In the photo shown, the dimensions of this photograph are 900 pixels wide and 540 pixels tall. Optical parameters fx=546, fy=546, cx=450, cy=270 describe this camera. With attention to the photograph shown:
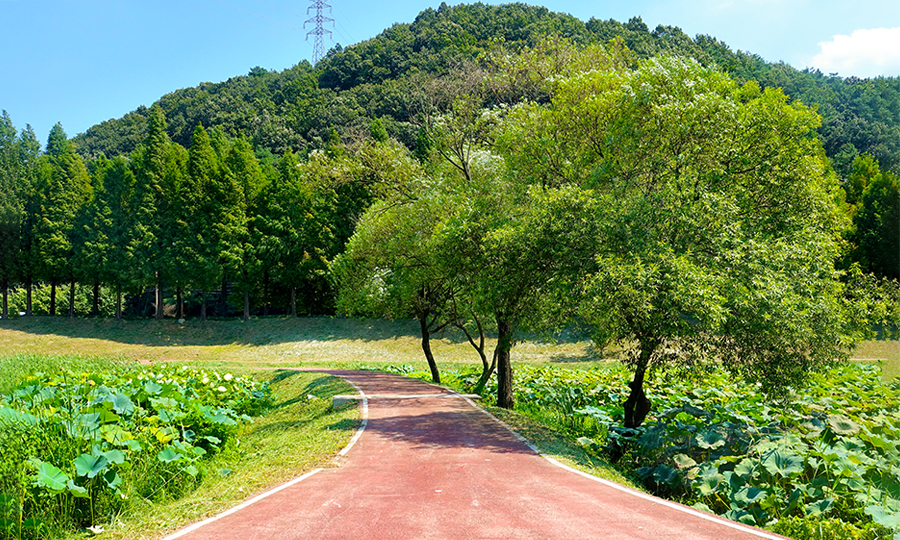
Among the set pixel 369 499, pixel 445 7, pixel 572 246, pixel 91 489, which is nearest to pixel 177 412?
pixel 91 489

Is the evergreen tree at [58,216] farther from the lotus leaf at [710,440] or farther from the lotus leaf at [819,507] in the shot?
the lotus leaf at [819,507]

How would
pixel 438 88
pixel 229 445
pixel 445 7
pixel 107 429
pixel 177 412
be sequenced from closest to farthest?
pixel 107 429
pixel 177 412
pixel 229 445
pixel 438 88
pixel 445 7

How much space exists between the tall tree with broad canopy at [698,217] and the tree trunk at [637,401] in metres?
0.03

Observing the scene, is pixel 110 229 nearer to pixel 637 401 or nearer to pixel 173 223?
pixel 173 223

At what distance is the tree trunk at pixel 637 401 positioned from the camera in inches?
461

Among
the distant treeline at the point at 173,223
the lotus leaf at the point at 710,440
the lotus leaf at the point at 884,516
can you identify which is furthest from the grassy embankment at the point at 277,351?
the lotus leaf at the point at 884,516

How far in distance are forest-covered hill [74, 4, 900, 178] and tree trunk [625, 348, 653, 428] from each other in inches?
1235

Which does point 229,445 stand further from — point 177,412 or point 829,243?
point 829,243

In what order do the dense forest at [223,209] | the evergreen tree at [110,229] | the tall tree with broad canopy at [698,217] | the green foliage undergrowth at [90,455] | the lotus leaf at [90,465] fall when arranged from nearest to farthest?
the green foliage undergrowth at [90,455]
the lotus leaf at [90,465]
the tall tree with broad canopy at [698,217]
the dense forest at [223,209]
the evergreen tree at [110,229]

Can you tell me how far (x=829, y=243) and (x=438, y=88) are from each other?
1255 cm

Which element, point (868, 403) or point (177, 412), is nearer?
point (177, 412)

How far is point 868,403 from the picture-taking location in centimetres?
1324

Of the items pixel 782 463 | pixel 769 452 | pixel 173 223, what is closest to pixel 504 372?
pixel 769 452

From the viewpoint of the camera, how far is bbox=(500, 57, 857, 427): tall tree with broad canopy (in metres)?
10.2
